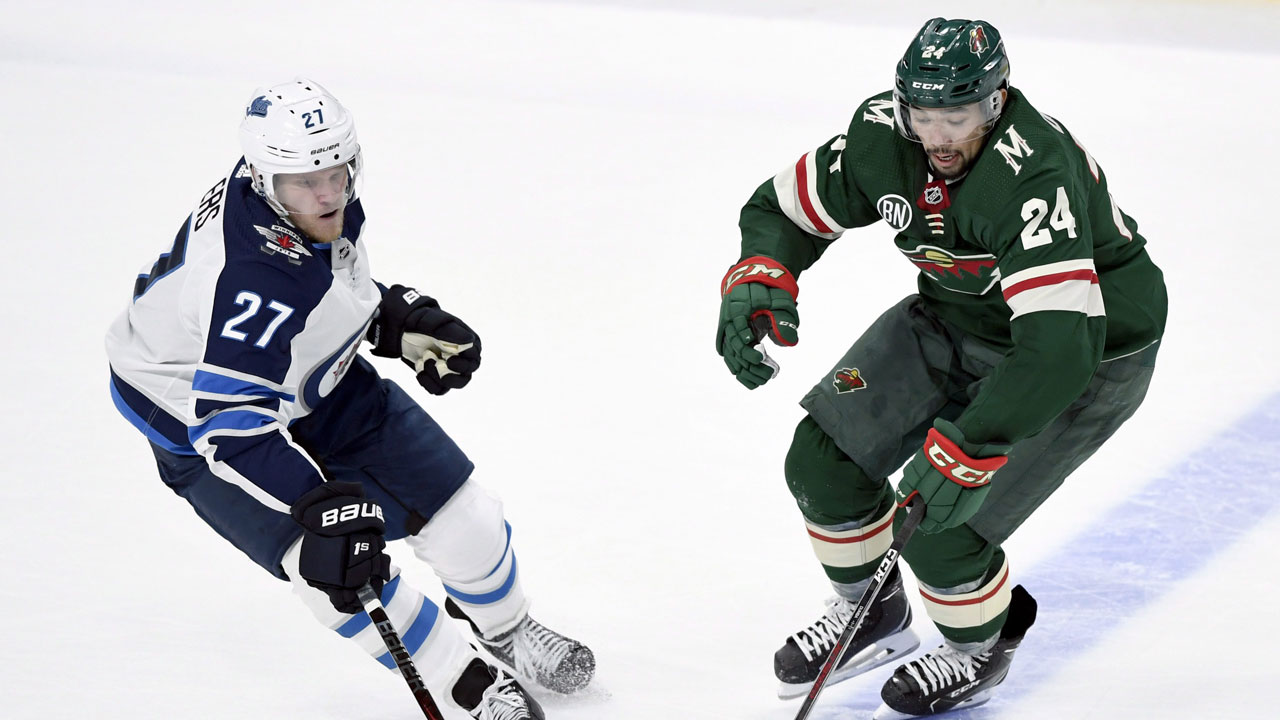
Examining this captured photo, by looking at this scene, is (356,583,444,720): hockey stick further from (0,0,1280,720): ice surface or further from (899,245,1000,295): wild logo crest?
(899,245,1000,295): wild logo crest

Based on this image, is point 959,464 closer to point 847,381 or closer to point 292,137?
point 847,381

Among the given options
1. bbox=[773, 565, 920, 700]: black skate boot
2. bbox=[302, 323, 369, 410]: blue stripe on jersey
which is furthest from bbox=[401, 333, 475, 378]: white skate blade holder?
bbox=[773, 565, 920, 700]: black skate boot

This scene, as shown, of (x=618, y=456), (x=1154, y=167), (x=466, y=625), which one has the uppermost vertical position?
(x=1154, y=167)

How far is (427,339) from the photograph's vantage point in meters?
2.80

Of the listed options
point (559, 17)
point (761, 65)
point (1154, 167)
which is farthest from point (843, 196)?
point (559, 17)

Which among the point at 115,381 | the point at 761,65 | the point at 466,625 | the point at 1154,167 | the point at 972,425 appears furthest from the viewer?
the point at 761,65

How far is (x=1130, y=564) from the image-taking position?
326 centimetres

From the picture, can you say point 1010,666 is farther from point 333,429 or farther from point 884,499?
point 333,429

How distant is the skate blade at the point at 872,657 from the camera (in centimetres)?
278

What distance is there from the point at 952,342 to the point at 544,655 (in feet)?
3.32

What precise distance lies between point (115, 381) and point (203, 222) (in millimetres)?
405

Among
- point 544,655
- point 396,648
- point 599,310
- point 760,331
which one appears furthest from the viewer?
point 599,310

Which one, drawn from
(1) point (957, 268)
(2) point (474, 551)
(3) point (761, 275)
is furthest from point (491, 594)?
(1) point (957, 268)

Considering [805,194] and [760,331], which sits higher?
[805,194]
